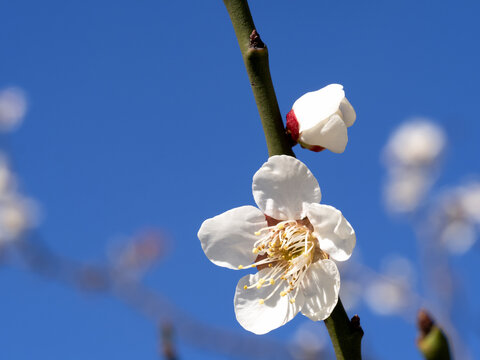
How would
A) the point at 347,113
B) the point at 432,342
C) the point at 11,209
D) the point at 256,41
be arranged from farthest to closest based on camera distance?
the point at 11,209
the point at 347,113
the point at 256,41
the point at 432,342

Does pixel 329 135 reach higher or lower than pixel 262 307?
higher

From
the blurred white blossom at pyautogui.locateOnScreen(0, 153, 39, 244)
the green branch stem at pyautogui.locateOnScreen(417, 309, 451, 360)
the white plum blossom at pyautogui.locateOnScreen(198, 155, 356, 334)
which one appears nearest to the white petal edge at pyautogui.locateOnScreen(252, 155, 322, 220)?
the white plum blossom at pyautogui.locateOnScreen(198, 155, 356, 334)

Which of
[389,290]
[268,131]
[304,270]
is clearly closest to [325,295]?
[304,270]

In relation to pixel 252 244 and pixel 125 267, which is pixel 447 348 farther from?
pixel 125 267

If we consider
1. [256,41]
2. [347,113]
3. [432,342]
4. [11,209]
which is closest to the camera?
[432,342]

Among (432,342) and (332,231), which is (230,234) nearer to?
(332,231)

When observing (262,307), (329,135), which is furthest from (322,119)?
(262,307)
